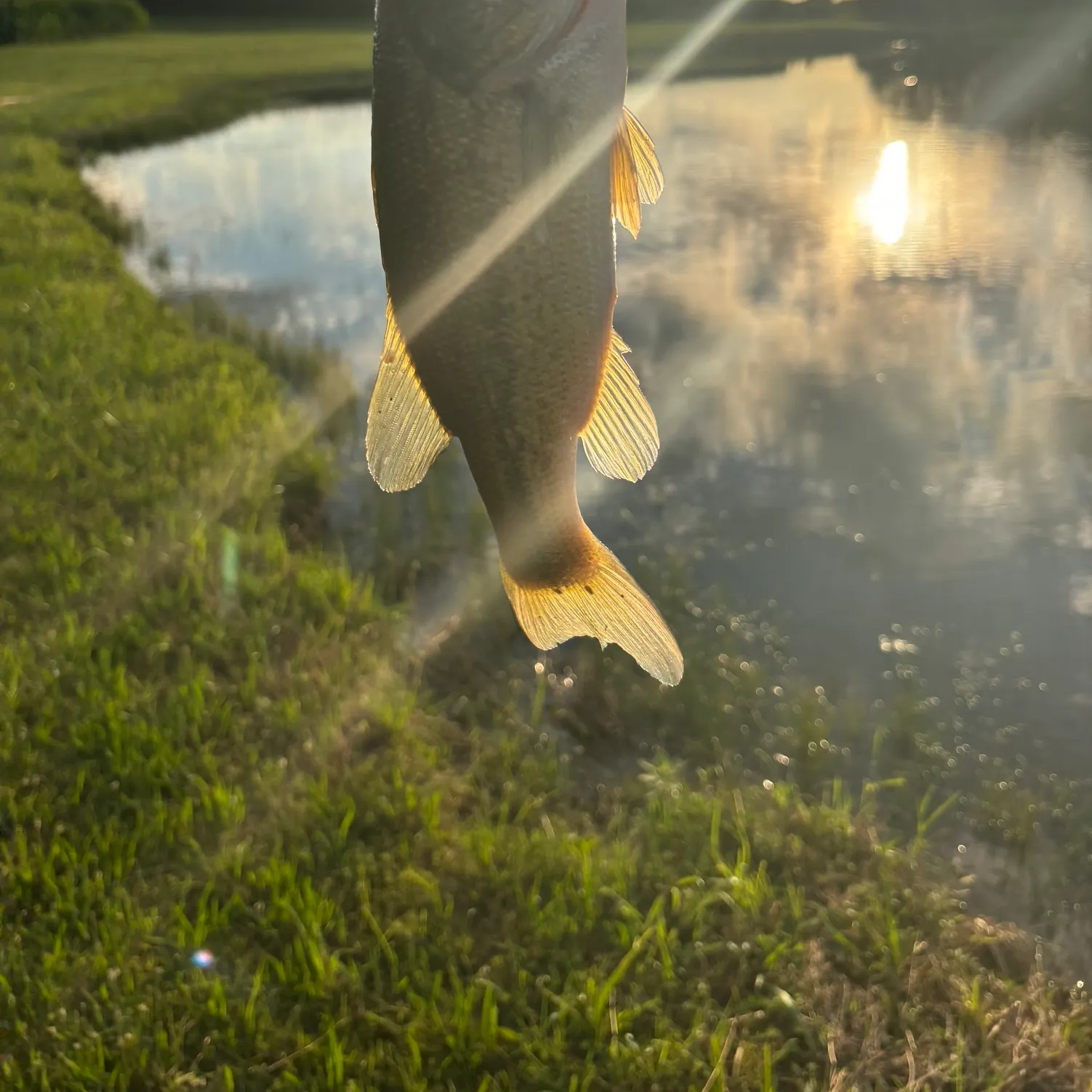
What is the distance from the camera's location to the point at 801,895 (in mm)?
3707

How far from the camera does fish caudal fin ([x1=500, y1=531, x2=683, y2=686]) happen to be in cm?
172

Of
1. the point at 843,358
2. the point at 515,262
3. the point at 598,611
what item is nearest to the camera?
the point at 515,262

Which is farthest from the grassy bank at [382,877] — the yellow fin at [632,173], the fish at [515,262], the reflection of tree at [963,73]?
the reflection of tree at [963,73]

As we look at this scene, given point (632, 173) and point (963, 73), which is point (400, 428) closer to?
point (632, 173)

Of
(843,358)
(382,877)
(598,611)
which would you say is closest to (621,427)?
(598,611)

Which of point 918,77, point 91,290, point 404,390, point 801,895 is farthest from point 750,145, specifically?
point 404,390

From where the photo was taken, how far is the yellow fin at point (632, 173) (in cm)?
152

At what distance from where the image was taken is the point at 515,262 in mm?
1502

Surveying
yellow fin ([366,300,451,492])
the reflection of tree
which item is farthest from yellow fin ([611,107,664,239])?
the reflection of tree

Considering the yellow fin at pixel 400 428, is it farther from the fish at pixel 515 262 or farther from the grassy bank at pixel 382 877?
the grassy bank at pixel 382 877

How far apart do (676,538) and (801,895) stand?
3.34m

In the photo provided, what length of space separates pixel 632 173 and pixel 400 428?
54cm

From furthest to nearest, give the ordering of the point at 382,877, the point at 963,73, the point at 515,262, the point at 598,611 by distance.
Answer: the point at 963,73
the point at 382,877
the point at 598,611
the point at 515,262

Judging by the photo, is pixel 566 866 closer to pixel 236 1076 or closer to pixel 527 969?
pixel 527 969
